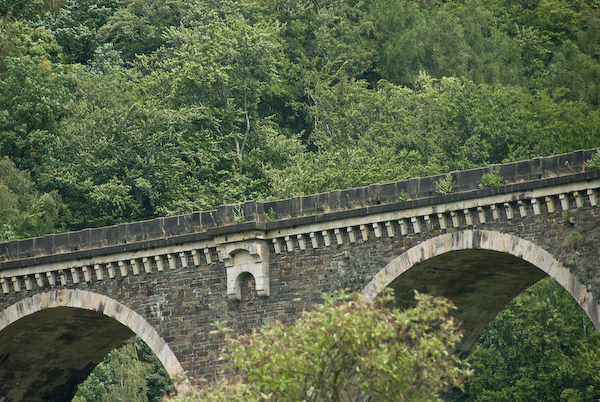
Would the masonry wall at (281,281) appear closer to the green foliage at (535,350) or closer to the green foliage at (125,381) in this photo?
the green foliage at (125,381)

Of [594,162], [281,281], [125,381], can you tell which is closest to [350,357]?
[281,281]

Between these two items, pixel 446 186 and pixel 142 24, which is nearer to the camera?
pixel 446 186

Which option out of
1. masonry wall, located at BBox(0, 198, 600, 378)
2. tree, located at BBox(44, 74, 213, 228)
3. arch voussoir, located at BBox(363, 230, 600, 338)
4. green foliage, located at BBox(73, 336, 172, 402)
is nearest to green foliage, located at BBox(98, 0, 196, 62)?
tree, located at BBox(44, 74, 213, 228)

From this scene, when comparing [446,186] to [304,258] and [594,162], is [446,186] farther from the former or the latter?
[304,258]

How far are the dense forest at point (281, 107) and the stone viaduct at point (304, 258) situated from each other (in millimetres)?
8709

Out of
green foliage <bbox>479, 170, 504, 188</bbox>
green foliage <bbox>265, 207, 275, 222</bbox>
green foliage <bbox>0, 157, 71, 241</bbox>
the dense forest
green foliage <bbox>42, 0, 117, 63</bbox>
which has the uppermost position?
green foliage <bbox>42, 0, 117, 63</bbox>

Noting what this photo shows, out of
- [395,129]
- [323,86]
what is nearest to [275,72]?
[323,86]

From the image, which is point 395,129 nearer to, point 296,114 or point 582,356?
point 296,114

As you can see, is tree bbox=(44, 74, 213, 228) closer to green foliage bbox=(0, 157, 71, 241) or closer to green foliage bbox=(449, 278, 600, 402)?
green foliage bbox=(0, 157, 71, 241)

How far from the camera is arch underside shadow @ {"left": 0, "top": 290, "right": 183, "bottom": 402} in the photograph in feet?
106

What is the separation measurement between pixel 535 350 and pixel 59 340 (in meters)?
20.0

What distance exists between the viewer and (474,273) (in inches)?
1204

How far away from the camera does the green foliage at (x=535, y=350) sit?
42.5 meters

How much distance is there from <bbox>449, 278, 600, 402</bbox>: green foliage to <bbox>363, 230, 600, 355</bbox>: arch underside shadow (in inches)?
392
